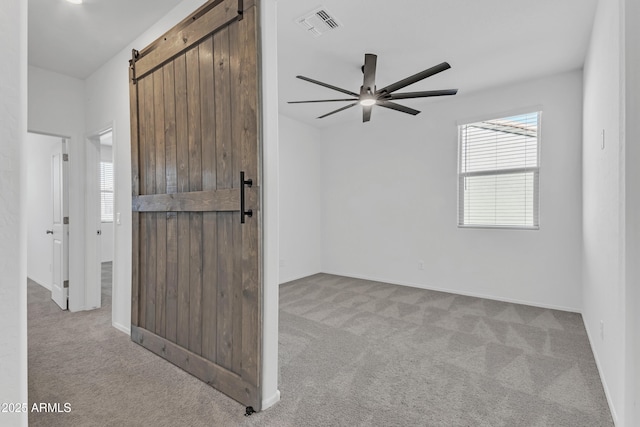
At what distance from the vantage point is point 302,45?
2.82m

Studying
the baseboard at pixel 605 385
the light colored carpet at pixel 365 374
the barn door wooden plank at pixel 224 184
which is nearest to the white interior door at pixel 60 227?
the light colored carpet at pixel 365 374

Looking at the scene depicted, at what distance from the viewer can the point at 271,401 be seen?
175 centimetres

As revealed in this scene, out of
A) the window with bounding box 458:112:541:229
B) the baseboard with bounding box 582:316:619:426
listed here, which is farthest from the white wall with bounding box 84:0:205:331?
the window with bounding box 458:112:541:229

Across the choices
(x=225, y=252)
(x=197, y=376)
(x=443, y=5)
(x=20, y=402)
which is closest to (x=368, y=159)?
(x=443, y=5)

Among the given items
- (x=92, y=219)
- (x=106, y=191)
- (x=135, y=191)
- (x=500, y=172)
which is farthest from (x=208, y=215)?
(x=106, y=191)

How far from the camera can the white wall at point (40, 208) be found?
13.4 feet

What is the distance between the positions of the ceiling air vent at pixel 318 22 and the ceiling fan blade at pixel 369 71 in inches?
15.6

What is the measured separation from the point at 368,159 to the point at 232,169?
353 centimetres

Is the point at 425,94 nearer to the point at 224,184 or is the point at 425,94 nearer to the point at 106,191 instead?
the point at 224,184

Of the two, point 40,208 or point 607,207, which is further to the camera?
point 40,208

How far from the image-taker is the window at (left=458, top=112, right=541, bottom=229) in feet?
12.0

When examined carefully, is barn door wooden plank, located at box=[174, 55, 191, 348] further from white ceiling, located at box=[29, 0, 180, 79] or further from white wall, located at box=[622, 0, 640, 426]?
white wall, located at box=[622, 0, 640, 426]

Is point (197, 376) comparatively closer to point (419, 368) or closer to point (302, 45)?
point (419, 368)

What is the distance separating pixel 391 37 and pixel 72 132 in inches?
143
